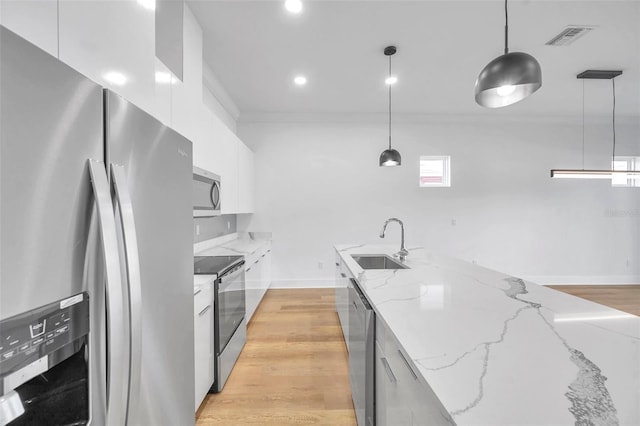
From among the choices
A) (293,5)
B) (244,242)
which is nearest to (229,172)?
(244,242)

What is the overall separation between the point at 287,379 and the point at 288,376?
0.04 meters

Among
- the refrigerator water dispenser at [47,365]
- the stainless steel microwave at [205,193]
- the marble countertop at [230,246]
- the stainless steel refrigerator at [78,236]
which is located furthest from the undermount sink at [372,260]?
the refrigerator water dispenser at [47,365]

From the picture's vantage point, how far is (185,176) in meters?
1.21

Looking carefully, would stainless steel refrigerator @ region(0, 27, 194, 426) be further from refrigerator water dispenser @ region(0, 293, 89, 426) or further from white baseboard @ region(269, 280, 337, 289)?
white baseboard @ region(269, 280, 337, 289)

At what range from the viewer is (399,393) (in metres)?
1.04

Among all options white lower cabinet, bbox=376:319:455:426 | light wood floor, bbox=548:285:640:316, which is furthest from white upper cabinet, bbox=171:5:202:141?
light wood floor, bbox=548:285:640:316

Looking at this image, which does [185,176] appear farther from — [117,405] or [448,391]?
[448,391]

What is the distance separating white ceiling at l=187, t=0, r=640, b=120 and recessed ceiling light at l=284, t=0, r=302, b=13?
0.06 meters

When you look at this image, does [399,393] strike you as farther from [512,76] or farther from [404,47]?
[404,47]

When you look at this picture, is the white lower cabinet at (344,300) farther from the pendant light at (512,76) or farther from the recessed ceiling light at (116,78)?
the recessed ceiling light at (116,78)

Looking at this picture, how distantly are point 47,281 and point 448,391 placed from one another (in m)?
0.90

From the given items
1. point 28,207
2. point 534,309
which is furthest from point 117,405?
point 534,309

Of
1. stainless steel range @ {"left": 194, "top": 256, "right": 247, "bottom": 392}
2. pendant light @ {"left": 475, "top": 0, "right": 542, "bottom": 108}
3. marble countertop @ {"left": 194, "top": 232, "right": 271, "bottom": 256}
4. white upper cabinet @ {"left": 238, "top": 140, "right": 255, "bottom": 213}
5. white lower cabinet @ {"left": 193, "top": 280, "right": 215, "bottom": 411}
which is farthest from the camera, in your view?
white upper cabinet @ {"left": 238, "top": 140, "right": 255, "bottom": 213}

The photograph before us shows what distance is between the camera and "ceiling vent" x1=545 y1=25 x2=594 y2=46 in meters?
2.62
